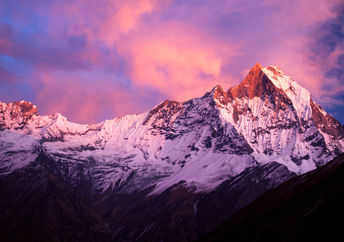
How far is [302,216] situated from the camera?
144 metres

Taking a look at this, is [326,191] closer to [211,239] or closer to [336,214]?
[336,214]

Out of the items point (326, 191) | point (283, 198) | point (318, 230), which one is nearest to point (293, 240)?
point (318, 230)

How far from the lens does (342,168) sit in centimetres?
17062

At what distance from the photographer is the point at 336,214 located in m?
130

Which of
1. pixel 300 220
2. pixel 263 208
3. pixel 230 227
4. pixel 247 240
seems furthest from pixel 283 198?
pixel 300 220

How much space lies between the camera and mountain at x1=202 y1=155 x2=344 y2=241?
128500 mm

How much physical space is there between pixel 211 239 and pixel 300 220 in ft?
202

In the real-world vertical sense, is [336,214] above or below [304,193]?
below

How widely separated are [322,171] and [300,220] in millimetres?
58912

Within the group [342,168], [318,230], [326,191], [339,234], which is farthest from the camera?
[342,168]

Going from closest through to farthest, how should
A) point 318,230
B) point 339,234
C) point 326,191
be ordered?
point 339,234
point 318,230
point 326,191

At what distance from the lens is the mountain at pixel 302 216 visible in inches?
5059

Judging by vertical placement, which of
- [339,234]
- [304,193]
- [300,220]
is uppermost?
[304,193]

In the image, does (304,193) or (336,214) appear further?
(304,193)
